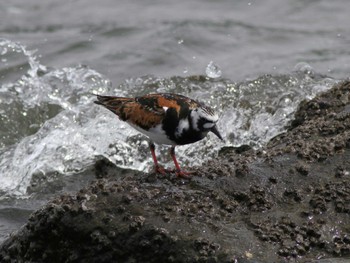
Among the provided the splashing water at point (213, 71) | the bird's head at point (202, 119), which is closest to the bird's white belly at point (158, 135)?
the bird's head at point (202, 119)

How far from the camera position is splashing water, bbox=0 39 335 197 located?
7164 millimetres

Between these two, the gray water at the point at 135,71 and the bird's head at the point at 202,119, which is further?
the gray water at the point at 135,71

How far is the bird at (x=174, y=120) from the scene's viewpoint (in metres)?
4.44

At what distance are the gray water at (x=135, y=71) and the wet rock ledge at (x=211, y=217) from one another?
159 centimetres

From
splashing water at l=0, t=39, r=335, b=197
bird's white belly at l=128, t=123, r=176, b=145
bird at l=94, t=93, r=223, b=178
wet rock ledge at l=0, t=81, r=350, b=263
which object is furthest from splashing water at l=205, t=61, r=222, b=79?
wet rock ledge at l=0, t=81, r=350, b=263

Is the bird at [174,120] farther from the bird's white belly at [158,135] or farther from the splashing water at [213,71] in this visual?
the splashing water at [213,71]

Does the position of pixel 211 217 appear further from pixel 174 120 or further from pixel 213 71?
pixel 213 71

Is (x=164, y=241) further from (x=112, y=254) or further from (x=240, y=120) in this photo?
(x=240, y=120)

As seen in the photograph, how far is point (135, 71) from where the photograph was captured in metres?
10.2

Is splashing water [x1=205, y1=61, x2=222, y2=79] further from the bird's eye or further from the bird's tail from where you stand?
the bird's eye

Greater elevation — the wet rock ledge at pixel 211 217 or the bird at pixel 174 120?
the bird at pixel 174 120

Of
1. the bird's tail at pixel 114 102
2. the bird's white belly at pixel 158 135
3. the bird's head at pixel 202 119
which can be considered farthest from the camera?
the bird's tail at pixel 114 102

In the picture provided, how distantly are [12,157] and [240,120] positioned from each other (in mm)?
2331

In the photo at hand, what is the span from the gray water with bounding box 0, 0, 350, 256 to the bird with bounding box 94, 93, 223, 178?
4.98ft
